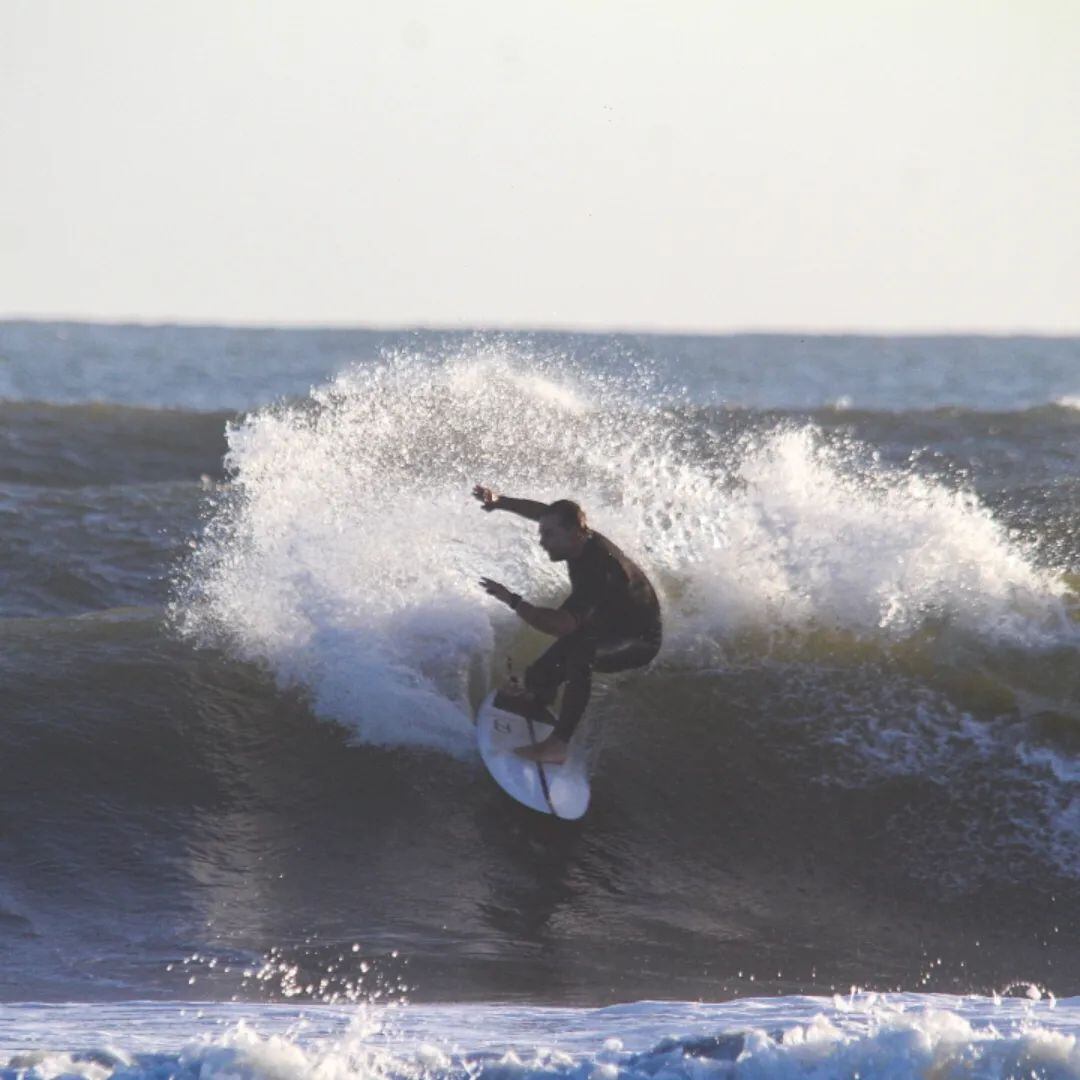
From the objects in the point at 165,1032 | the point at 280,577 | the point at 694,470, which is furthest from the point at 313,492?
the point at 165,1032

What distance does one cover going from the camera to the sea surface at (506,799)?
5.63 meters

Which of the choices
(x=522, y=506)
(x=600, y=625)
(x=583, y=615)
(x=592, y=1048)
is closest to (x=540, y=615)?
(x=583, y=615)

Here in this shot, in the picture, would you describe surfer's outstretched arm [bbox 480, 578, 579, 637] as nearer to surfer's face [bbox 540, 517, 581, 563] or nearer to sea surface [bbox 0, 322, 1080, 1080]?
surfer's face [bbox 540, 517, 581, 563]

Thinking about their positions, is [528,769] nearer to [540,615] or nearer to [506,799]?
[506,799]

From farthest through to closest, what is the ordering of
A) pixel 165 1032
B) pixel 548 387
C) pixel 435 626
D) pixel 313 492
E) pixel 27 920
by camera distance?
pixel 548 387 → pixel 313 492 → pixel 435 626 → pixel 27 920 → pixel 165 1032

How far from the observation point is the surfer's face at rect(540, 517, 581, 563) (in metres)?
7.81

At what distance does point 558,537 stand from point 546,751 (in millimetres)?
1128

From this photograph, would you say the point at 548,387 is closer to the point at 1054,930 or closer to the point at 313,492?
the point at 313,492

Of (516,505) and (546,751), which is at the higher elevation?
(516,505)

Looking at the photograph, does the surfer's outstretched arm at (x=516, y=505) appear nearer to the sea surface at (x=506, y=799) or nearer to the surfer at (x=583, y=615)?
the surfer at (x=583, y=615)

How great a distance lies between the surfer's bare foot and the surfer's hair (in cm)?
111

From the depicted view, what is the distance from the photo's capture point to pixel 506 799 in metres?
8.30

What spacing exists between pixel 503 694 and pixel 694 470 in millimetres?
3542

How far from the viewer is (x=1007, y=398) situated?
36.4 metres
